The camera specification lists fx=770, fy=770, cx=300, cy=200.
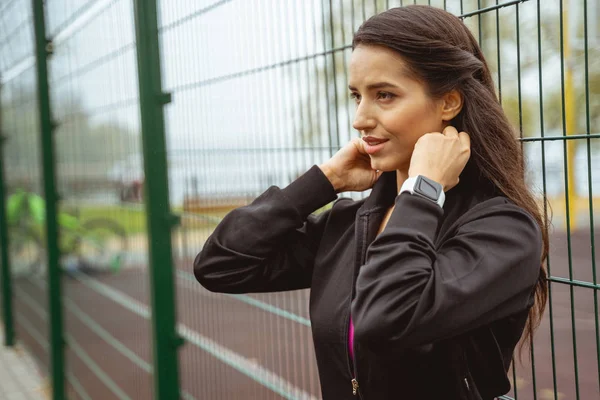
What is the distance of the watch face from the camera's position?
1535mm

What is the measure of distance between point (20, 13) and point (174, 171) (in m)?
3.53

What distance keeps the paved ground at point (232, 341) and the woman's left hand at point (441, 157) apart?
388 mm

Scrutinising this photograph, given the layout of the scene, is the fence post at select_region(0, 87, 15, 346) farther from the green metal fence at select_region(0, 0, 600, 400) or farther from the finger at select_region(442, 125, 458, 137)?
the finger at select_region(442, 125, 458, 137)

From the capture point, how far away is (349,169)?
2.04m

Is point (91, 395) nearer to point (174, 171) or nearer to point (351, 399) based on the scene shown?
point (174, 171)

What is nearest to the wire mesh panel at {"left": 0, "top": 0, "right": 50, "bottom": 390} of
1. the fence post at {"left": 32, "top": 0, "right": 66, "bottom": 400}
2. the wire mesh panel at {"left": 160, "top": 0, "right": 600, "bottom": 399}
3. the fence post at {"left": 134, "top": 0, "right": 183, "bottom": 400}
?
the fence post at {"left": 32, "top": 0, "right": 66, "bottom": 400}

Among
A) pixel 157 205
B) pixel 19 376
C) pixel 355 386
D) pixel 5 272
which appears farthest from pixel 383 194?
pixel 5 272

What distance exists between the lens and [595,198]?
1777 millimetres

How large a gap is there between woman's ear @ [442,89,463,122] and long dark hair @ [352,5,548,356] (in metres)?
0.01

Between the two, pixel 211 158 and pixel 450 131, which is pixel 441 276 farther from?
pixel 211 158

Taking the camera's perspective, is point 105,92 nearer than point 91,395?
Yes

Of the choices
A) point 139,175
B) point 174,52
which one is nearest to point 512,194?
point 174,52

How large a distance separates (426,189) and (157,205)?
1988 mm

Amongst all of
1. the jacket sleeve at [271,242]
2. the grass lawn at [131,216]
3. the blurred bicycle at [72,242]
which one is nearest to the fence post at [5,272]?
the blurred bicycle at [72,242]
